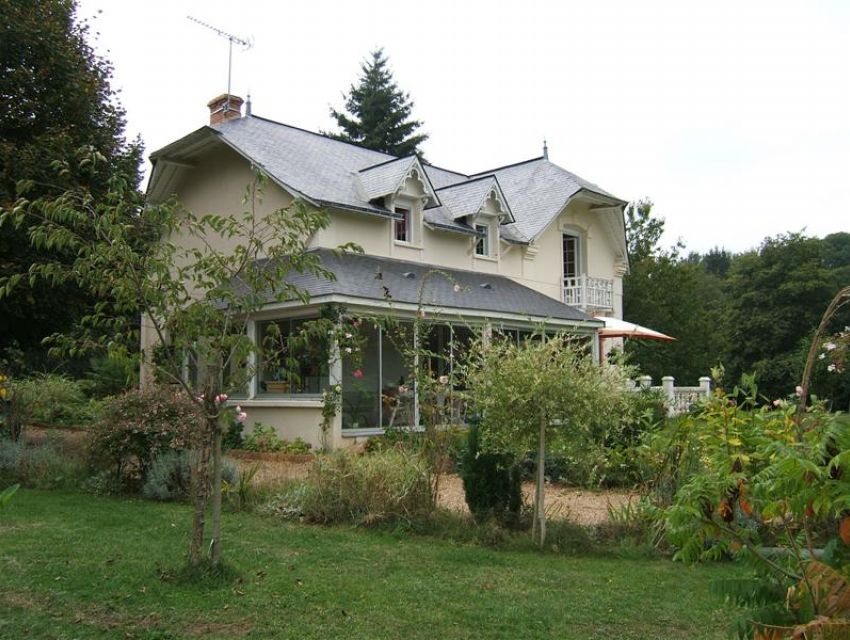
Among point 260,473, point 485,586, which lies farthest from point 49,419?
point 485,586

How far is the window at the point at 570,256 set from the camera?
80.3 ft

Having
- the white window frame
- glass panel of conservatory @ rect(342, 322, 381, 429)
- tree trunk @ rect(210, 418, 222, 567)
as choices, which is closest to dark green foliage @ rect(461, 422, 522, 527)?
tree trunk @ rect(210, 418, 222, 567)

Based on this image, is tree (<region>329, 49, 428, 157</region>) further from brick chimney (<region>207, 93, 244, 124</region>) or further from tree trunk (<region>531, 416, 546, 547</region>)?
tree trunk (<region>531, 416, 546, 547</region>)

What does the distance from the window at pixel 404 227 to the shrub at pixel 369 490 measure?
11.1 meters

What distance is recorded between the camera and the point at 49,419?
67.5 ft

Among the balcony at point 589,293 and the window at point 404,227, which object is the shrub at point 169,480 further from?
the balcony at point 589,293

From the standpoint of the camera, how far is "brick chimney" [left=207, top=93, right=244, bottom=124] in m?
23.0

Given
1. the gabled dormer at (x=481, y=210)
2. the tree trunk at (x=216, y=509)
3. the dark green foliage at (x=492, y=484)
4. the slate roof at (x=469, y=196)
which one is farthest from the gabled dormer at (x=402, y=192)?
the tree trunk at (x=216, y=509)

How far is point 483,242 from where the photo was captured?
2183cm

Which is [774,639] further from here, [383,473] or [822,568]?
[383,473]

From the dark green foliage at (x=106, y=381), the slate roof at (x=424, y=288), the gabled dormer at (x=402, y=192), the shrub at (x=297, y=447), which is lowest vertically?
the shrub at (x=297, y=447)

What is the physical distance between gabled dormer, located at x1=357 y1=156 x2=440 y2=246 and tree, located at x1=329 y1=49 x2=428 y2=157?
26867 millimetres

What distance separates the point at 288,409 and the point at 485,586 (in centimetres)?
995

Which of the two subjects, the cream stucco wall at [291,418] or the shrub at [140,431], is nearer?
the shrub at [140,431]
